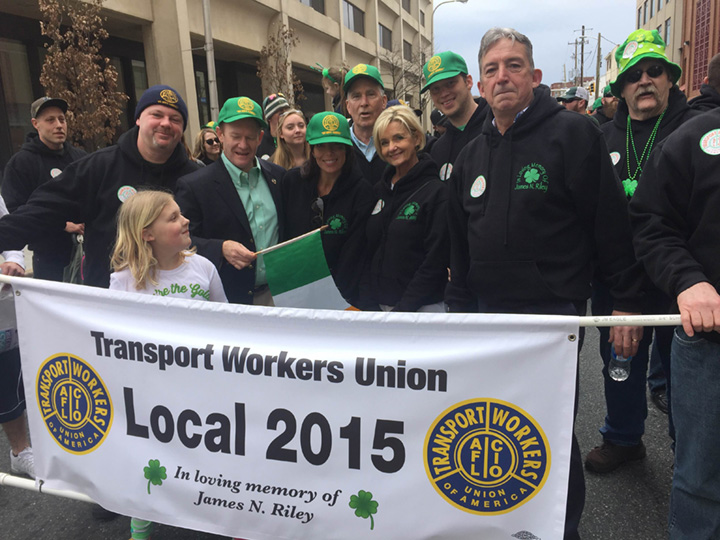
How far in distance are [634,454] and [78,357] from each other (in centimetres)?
293

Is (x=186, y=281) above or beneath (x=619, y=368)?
above

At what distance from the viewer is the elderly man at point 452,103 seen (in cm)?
321

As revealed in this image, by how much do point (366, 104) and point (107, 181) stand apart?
170cm

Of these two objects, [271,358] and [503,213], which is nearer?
[271,358]

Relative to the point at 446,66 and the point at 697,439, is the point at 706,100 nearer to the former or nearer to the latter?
the point at 446,66

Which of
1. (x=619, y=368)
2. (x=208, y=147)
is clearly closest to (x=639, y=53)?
(x=619, y=368)

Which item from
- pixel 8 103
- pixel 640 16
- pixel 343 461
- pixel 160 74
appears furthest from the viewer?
pixel 640 16

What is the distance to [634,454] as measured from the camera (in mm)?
2980

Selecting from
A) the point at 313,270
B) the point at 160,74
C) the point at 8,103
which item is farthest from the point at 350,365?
the point at 160,74

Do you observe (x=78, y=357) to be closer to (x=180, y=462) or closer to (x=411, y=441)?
(x=180, y=462)

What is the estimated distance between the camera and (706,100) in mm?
2619

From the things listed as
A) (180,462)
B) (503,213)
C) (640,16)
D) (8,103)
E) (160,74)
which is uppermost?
(640,16)

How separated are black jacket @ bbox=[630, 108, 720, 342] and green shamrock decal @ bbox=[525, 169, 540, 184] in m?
0.39

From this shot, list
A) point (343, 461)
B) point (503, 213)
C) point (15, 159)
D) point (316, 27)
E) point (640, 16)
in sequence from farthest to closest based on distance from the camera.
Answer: point (640, 16) < point (316, 27) < point (15, 159) < point (503, 213) < point (343, 461)
